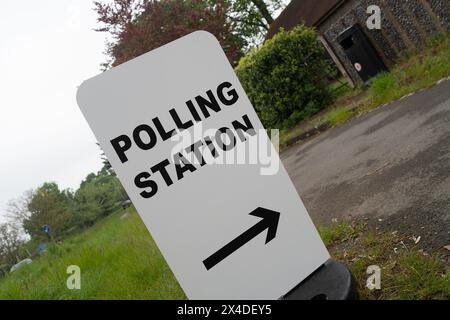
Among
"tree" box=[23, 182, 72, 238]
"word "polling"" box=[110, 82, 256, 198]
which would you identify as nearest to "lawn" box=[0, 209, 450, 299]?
"word "polling"" box=[110, 82, 256, 198]

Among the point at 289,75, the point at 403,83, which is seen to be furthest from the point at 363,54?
the point at 403,83

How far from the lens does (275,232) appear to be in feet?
5.62

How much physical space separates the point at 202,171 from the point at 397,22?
33.4 ft

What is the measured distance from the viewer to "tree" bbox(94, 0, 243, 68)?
12.2 meters

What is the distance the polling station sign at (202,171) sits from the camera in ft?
5.05

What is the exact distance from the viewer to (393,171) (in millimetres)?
3434

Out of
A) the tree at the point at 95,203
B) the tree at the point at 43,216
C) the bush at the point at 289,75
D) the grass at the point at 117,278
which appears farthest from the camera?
the tree at the point at 95,203

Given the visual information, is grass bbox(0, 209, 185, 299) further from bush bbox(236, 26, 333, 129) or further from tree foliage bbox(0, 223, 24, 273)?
tree foliage bbox(0, 223, 24, 273)

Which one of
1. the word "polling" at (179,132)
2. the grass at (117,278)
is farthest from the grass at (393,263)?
the grass at (117,278)

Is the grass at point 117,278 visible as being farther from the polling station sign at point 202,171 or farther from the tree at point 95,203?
the tree at point 95,203

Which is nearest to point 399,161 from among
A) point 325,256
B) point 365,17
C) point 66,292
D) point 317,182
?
point 317,182

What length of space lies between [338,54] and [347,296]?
11.8m

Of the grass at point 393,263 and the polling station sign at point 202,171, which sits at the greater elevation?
the polling station sign at point 202,171

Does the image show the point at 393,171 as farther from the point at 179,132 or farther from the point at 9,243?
the point at 9,243
